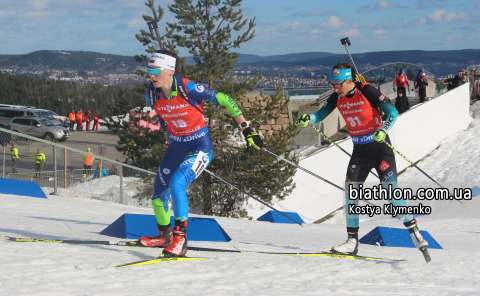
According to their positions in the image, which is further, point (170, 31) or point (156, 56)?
point (170, 31)

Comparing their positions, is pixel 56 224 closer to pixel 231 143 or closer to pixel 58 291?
pixel 58 291

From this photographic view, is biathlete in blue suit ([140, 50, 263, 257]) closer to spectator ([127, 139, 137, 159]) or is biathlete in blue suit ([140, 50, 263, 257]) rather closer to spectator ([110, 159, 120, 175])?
spectator ([110, 159, 120, 175])

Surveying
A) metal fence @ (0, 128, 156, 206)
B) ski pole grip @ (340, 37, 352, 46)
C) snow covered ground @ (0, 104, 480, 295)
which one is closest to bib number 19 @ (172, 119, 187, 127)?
snow covered ground @ (0, 104, 480, 295)

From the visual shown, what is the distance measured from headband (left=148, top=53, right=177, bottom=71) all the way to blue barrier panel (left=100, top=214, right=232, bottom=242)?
94.1 inches

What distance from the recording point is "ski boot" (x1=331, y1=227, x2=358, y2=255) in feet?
16.3

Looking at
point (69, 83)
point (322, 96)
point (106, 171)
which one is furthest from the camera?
point (69, 83)

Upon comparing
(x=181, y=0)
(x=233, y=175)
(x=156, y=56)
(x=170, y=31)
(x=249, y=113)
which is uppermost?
(x=181, y=0)

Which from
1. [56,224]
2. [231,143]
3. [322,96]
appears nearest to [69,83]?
[322,96]

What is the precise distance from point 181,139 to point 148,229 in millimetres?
1989

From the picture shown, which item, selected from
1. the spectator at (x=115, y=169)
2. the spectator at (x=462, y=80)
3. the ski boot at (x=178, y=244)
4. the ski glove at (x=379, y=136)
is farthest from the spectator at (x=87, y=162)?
the spectator at (x=462, y=80)

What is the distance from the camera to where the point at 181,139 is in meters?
4.66

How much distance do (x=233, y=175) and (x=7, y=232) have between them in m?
10.6

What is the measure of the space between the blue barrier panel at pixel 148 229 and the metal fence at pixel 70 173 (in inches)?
179

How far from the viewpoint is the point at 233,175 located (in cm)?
1588
